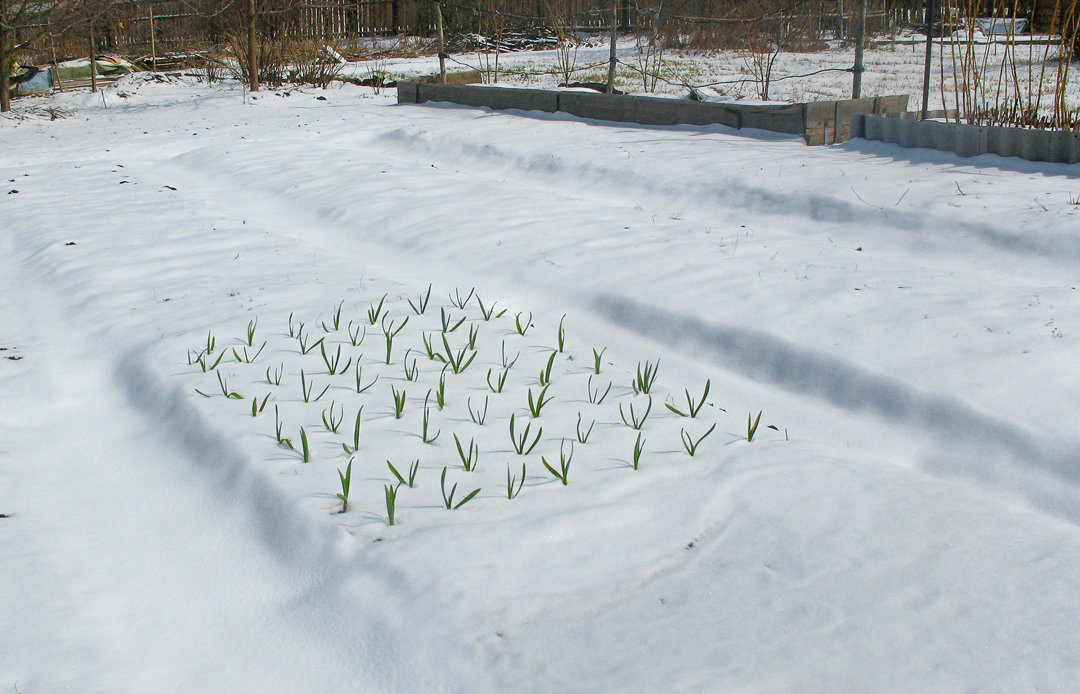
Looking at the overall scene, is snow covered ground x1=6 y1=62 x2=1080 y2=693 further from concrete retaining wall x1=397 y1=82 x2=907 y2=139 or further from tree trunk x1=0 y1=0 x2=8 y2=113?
tree trunk x1=0 y1=0 x2=8 y2=113

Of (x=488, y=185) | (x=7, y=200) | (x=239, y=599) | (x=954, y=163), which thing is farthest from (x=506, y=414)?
(x=7, y=200)

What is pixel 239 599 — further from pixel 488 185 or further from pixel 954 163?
pixel 954 163

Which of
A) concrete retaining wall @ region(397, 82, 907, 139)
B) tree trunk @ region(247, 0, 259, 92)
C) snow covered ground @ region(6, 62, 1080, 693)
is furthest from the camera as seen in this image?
tree trunk @ region(247, 0, 259, 92)

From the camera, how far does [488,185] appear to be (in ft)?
24.2

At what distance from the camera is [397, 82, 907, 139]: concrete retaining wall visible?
8.16 metres

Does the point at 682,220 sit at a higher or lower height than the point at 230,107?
lower

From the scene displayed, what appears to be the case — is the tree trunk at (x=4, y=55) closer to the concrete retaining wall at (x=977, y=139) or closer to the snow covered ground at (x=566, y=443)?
the snow covered ground at (x=566, y=443)

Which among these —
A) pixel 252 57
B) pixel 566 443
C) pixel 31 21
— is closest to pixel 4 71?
pixel 31 21

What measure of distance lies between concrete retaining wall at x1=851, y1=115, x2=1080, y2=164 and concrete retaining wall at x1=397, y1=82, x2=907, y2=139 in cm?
45

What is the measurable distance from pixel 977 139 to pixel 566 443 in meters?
5.30

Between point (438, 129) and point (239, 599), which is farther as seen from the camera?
point (438, 129)

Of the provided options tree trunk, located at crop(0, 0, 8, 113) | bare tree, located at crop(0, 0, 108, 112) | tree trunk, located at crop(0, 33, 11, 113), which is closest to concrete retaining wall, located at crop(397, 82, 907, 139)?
bare tree, located at crop(0, 0, 108, 112)

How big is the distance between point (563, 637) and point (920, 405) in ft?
6.56

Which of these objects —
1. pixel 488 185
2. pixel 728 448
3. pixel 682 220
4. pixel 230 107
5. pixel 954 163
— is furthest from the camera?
pixel 230 107
